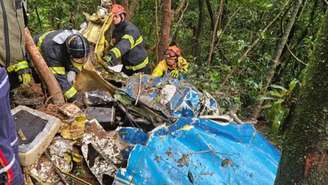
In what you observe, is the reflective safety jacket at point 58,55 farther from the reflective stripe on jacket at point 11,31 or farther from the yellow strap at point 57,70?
the reflective stripe on jacket at point 11,31

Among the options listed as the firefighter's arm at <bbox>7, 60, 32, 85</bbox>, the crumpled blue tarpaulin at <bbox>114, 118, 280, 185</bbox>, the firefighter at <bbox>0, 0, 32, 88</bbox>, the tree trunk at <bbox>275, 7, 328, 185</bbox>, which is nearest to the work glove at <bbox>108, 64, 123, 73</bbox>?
the firefighter's arm at <bbox>7, 60, 32, 85</bbox>

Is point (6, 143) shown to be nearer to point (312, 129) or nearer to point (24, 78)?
point (312, 129)

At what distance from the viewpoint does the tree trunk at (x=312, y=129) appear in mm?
1248

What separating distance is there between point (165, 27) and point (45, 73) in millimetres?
2427

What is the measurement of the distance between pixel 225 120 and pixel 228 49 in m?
3.76

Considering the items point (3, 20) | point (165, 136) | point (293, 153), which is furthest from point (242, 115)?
point (293, 153)

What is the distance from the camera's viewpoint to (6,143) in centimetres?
218

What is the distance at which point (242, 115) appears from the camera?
6160 mm

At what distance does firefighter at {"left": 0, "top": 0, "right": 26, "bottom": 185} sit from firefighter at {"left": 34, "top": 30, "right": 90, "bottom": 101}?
405mm

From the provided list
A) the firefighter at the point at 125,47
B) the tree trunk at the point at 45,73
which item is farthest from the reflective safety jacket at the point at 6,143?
the firefighter at the point at 125,47

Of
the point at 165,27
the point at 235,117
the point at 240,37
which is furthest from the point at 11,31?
the point at 240,37

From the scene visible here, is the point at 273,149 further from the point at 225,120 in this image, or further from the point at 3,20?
the point at 3,20

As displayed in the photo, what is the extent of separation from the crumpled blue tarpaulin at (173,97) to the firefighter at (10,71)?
3.48 ft

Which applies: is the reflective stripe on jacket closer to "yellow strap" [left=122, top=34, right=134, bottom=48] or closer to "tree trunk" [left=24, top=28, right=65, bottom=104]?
"tree trunk" [left=24, top=28, right=65, bottom=104]
